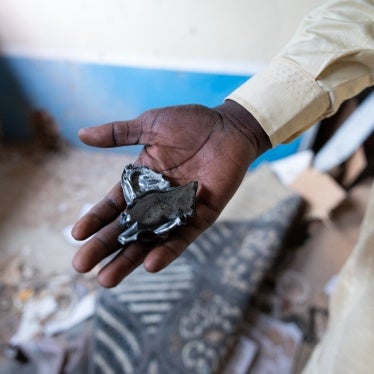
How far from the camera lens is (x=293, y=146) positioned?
2.27 metres

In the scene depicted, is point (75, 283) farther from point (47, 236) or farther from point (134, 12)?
point (134, 12)

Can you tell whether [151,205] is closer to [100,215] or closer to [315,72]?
[100,215]

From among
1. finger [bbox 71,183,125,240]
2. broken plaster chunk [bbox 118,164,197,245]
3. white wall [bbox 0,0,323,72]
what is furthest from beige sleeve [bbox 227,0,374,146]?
white wall [bbox 0,0,323,72]

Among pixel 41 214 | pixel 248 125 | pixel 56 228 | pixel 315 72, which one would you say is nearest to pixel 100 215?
pixel 248 125

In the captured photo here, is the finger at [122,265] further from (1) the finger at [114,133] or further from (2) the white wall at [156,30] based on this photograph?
(2) the white wall at [156,30]

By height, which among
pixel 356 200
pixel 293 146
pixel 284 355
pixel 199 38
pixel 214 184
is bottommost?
pixel 284 355

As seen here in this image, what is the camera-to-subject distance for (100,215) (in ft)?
2.87

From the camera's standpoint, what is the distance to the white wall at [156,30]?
178 cm

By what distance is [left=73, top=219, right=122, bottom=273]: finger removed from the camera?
79cm

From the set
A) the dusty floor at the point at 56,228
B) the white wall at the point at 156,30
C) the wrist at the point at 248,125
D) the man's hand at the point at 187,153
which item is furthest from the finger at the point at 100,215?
the white wall at the point at 156,30

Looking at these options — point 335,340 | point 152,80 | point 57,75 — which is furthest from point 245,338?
point 57,75

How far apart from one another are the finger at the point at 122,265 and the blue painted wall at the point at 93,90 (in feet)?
4.77

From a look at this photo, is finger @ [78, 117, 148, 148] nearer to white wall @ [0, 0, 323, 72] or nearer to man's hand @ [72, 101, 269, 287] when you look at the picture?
man's hand @ [72, 101, 269, 287]

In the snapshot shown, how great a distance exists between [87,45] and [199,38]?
653 mm
